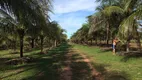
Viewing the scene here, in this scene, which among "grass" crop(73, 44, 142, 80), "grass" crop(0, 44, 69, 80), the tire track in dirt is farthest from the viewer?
"grass" crop(0, 44, 69, 80)

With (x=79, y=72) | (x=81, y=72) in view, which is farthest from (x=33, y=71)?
(x=81, y=72)

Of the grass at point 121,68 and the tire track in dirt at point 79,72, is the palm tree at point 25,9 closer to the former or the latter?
the tire track in dirt at point 79,72

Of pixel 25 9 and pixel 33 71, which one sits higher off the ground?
pixel 25 9

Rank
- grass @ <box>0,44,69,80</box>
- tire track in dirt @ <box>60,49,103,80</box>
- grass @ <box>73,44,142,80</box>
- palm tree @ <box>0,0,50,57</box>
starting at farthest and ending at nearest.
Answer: grass @ <box>0,44,69,80</box> < grass @ <box>73,44,142,80</box> < tire track in dirt @ <box>60,49,103,80</box> < palm tree @ <box>0,0,50,57</box>

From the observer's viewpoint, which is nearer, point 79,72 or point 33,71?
point 79,72

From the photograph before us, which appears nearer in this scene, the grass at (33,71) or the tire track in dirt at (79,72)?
the tire track in dirt at (79,72)

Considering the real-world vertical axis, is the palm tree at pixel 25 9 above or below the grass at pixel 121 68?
above

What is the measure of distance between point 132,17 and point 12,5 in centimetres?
807

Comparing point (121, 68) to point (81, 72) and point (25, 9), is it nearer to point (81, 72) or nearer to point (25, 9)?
point (81, 72)

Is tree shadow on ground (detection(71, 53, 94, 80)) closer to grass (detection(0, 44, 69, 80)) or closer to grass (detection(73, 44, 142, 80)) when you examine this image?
grass (detection(73, 44, 142, 80))

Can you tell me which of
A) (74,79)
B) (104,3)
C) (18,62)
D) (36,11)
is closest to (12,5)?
(36,11)

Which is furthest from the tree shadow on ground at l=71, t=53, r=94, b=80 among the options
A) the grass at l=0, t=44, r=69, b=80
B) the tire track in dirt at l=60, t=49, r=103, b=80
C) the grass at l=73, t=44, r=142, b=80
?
the grass at l=0, t=44, r=69, b=80

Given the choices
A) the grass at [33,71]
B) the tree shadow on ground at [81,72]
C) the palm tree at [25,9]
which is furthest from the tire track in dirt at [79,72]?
the palm tree at [25,9]

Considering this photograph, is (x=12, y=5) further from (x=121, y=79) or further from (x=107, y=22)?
(x=107, y=22)
